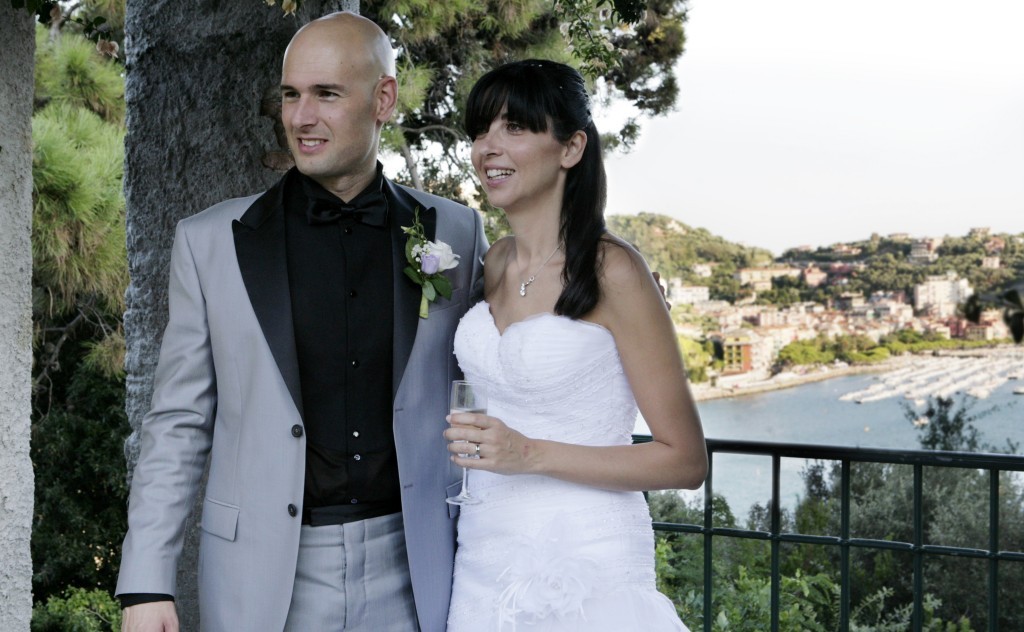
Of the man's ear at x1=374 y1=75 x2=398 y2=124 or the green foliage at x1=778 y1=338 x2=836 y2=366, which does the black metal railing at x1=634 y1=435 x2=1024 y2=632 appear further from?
the green foliage at x1=778 y1=338 x2=836 y2=366

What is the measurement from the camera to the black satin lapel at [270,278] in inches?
80.4

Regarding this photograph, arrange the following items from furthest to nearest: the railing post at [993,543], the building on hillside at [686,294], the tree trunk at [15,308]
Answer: the building on hillside at [686,294] < the railing post at [993,543] < the tree trunk at [15,308]

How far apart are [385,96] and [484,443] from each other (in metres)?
0.84

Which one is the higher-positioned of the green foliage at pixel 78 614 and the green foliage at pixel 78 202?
the green foliage at pixel 78 202

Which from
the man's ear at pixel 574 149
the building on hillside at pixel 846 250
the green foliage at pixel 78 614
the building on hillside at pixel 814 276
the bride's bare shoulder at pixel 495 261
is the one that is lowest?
the green foliage at pixel 78 614

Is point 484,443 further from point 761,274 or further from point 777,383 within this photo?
point 761,274

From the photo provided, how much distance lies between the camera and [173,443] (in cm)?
204

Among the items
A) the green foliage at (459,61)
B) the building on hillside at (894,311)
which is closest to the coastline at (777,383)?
the building on hillside at (894,311)

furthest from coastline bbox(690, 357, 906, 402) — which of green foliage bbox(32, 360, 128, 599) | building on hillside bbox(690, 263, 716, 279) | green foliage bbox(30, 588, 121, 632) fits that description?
green foliage bbox(30, 588, 121, 632)

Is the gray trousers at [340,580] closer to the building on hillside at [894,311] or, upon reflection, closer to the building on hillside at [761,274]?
the building on hillside at [894,311]

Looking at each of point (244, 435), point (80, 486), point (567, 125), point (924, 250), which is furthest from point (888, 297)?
point (244, 435)

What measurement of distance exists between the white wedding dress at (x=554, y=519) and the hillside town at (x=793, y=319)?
39.7 feet

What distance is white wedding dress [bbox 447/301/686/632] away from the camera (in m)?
2.09

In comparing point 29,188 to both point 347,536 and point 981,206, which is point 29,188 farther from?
point 981,206
